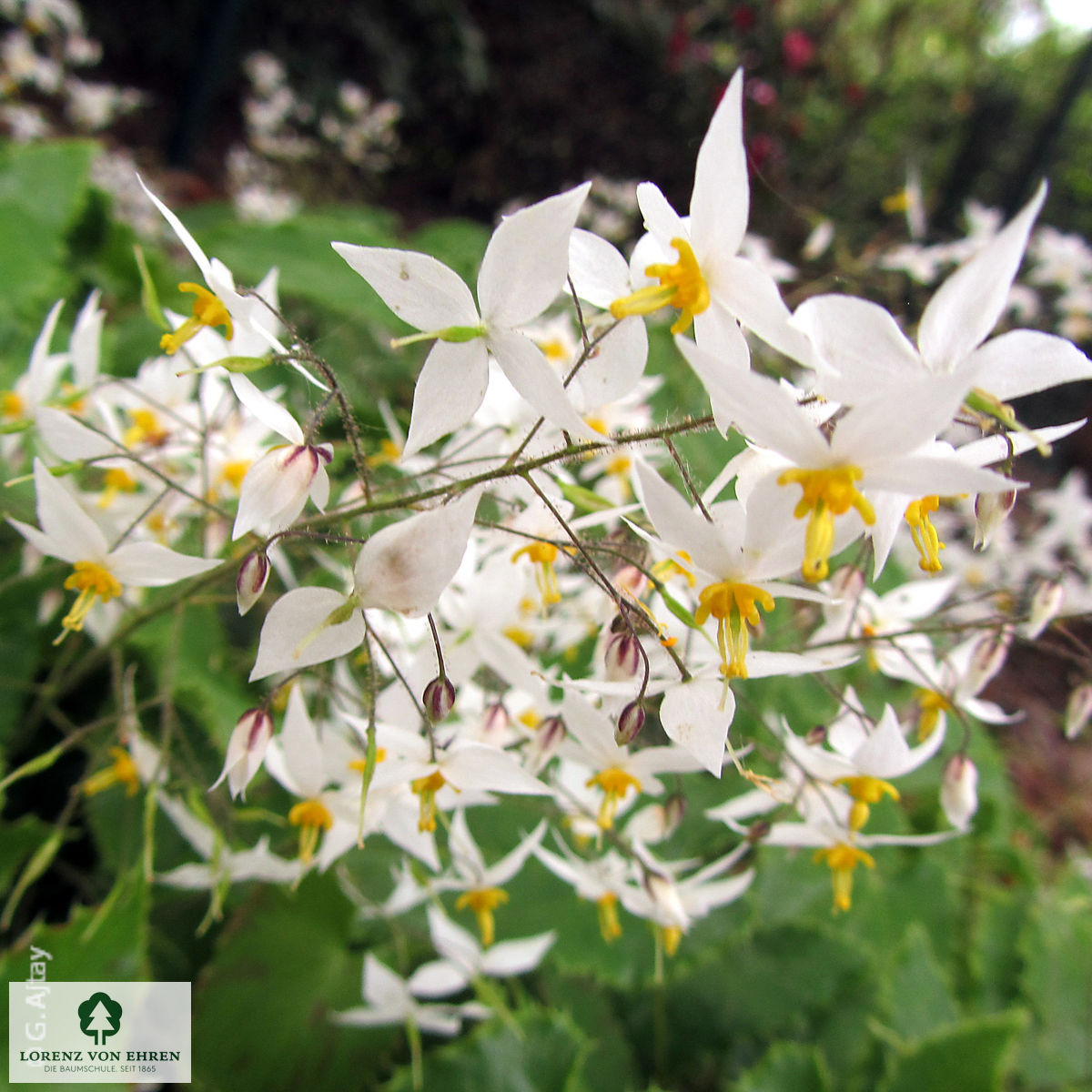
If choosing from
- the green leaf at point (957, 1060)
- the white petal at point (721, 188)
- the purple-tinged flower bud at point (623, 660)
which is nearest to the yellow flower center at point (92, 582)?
the purple-tinged flower bud at point (623, 660)

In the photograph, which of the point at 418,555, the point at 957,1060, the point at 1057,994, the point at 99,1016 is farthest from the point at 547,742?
the point at 1057,994

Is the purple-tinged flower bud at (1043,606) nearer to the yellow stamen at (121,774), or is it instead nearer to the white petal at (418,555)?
the white petal at (418,555)

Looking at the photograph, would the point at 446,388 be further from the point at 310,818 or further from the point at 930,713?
the point at 930,713

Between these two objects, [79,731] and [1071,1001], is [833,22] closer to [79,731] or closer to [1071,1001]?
[1071,1001]

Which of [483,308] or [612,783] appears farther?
[612,783]

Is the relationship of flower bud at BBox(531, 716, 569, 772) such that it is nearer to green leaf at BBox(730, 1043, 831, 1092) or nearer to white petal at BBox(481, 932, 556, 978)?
white petal at BBox(481, 932, 556, 978)

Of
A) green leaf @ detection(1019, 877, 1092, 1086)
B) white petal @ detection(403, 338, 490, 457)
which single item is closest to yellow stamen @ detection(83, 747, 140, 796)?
white petal @ detection(403, 338, 490, 457)
